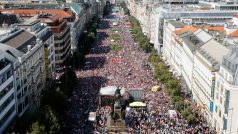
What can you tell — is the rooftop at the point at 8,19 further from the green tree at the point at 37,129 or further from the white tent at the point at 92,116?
the green tree at the point at 37,129

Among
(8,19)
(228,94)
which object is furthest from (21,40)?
(228,94)

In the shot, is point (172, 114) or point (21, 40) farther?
point (21, 40)

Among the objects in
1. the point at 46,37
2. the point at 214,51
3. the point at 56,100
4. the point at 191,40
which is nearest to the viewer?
the point at 56,100

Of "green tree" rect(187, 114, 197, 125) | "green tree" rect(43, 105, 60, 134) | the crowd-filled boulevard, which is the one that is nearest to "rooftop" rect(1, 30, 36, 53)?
the crowd-filled boulevard

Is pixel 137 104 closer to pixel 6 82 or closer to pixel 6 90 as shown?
pixel 6 90

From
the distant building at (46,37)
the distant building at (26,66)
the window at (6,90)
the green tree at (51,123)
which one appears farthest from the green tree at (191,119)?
the distant building at (46,37)

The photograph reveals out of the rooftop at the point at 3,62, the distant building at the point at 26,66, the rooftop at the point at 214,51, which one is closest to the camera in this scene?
the rooftop at the point at 3,62

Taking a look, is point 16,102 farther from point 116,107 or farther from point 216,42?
point 216,42

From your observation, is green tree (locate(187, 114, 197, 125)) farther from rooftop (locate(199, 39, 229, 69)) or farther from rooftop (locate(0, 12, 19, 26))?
rooftop (locate(0, 12, 19, 26))

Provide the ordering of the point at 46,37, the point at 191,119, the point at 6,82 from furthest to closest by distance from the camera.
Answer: the point at 46,37
the point at 191,119
the point at 6,82
